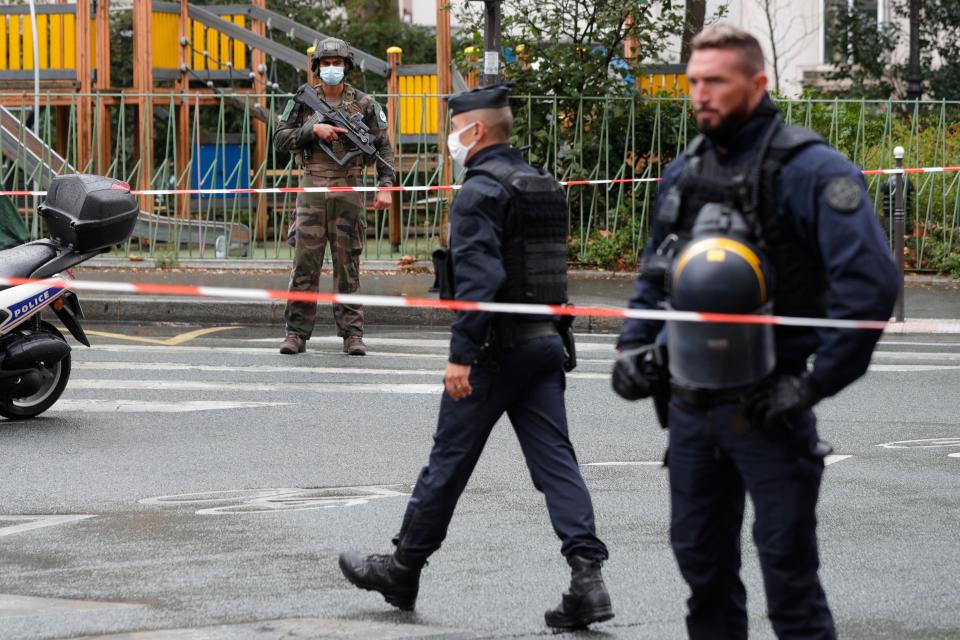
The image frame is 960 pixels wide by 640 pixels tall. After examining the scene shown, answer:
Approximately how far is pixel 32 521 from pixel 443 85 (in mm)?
11193

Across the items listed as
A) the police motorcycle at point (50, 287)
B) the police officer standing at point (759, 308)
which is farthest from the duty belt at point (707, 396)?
the police motorcycle at point (50, 287)

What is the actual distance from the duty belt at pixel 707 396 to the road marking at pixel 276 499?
309 cm

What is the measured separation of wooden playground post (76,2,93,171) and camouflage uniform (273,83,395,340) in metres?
6.13

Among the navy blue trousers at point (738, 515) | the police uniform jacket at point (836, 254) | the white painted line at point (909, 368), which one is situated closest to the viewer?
the police uniform jacket at point (836, 254)

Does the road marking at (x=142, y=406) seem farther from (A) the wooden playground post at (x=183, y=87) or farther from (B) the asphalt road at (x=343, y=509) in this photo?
(A) the wooden playground post at (x=183, y=87)

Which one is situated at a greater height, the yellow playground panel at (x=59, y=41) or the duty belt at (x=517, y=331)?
the yellow playground panel at (x=59, y=41)

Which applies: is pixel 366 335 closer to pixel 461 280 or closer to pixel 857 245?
pixel 461 280

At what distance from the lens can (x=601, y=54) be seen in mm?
16500

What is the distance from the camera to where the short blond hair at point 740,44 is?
3.71 m

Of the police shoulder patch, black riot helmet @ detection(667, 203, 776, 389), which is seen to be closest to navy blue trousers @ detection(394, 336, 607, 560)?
black riot helmet @ detection(667, 203, 776, 389)

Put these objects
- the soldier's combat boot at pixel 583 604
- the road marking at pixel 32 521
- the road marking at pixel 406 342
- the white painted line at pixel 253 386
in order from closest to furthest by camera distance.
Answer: the soldier's combat boot at pixel 583 604
the road marking at pixel 32 521
the white painted line at pixel 253 386
the road marking at pixel 406 342

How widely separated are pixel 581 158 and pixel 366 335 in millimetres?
4687

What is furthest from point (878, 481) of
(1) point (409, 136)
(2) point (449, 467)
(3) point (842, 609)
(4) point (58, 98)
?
(4) point (58, 98)

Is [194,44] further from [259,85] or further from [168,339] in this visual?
[168,339]
